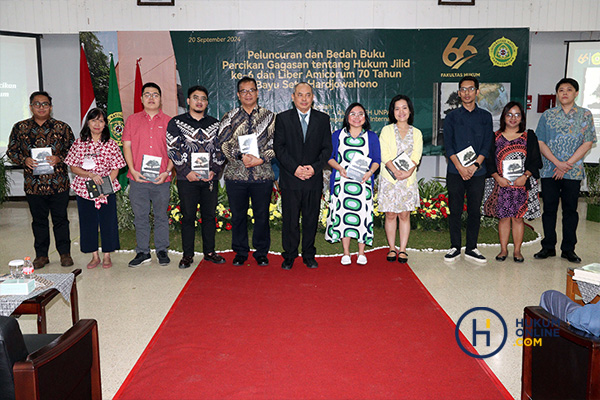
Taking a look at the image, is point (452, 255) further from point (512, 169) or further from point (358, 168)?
point (358, 168)

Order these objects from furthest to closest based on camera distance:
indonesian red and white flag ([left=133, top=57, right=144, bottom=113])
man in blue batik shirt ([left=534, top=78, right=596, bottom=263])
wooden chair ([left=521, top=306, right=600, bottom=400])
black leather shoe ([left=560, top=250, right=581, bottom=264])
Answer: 1. indonesian red and white flag ([left=133, top=57, right=144, bottom=113])
2. black leather shoe ([left=560, top=250, right=581, bottom=264])
3. man in blue batik shirt ([left=534, top=78, right=596, bottom=263])
4. wooden chair ([left=521, top=306, right=600, bottom=400])

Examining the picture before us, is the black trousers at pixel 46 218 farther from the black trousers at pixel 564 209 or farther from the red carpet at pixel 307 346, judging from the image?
the black trousers at pixel 564 209

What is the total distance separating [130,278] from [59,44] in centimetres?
630

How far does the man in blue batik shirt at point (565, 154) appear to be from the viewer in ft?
15.5

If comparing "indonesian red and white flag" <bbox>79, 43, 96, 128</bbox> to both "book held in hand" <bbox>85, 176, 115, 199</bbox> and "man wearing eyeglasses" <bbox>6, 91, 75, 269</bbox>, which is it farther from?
"book held in hand" <bbox>85, 176, 115, 199</bbox>

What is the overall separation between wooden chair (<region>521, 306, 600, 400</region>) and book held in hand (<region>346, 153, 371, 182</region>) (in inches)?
97.1

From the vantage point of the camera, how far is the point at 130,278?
14.5 feet

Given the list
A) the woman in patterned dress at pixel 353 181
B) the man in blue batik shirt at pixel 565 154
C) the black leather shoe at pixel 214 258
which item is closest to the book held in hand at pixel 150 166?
the black leather shoe at pixel 214 258

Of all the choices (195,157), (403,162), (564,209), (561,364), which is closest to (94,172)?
(195,157)

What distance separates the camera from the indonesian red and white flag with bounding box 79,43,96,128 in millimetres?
7113

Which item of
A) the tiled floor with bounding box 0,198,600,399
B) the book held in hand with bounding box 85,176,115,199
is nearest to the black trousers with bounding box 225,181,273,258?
the tiled floor with bounding box 0,198,600,399

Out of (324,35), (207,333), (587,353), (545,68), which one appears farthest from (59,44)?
(587,353)

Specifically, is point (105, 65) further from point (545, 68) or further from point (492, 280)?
point (545, 68)

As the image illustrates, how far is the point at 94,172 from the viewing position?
14.9ft
